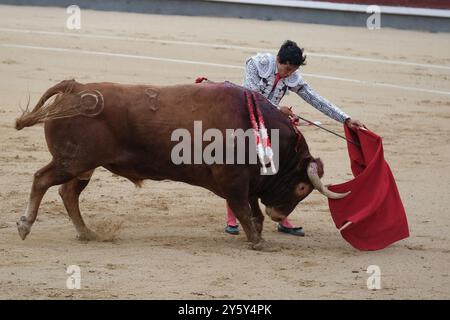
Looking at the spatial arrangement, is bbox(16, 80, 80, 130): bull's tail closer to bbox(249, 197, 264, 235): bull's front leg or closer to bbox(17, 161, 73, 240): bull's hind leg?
bbox(17, 161, 73, 240): bull's hind leg

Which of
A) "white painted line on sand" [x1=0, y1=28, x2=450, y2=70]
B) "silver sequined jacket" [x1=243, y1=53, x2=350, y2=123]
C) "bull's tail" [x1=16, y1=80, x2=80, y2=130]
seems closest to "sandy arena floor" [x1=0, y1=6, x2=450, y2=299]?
"white painted line on sand" [x1=0, y1=28, x2=450, y2=70]

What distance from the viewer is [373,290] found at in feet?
14.8

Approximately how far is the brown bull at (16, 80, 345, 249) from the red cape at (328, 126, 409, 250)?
1.20 feet

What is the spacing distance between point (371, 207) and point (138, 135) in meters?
1.25

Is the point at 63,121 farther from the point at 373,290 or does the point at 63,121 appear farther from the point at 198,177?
the point at 373,290

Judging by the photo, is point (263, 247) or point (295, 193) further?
point (295, 193)

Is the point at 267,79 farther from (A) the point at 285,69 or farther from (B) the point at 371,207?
(B) the point at 371,207

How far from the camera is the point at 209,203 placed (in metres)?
6.16

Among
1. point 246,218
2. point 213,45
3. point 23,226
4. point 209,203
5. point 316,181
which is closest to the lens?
point 23,226

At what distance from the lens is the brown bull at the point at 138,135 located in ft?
16.2

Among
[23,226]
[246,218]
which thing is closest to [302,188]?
[246,218]

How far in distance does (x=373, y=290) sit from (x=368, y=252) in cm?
73

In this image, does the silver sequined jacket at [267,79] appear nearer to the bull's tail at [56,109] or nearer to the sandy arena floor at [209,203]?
the sandy arena floor at [209,203]

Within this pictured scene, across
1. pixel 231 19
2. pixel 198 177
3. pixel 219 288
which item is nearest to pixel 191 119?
pixel 198 177
